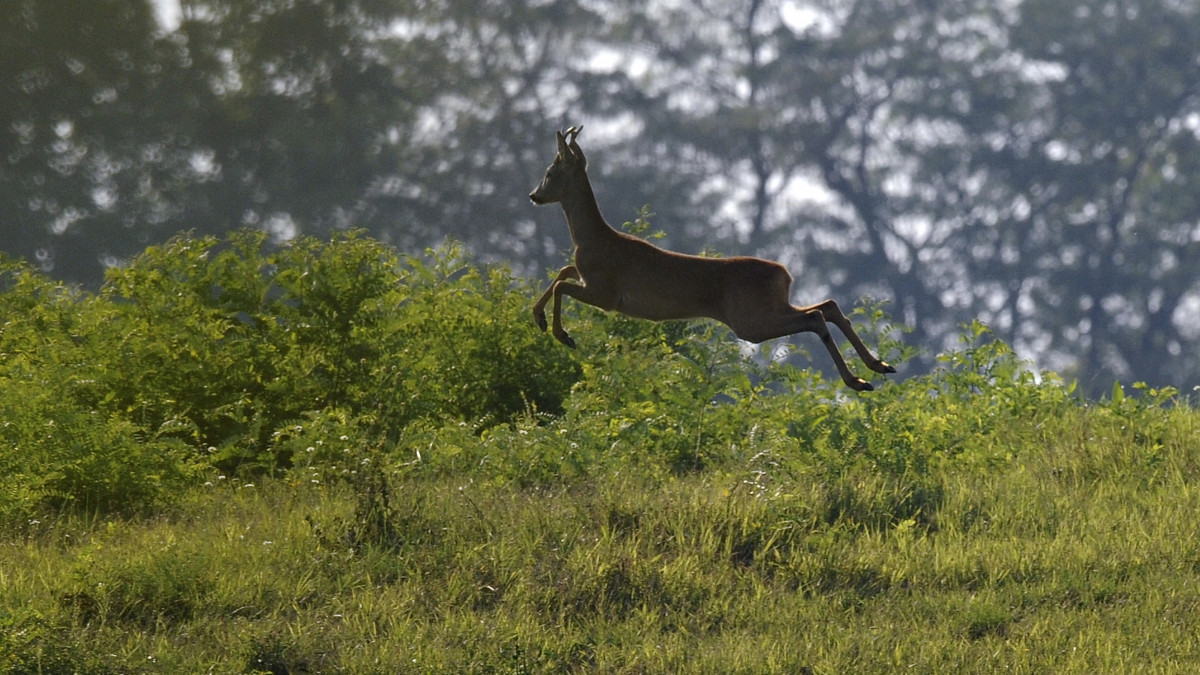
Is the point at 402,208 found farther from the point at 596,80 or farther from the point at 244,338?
the point at 244,338

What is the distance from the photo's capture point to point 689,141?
1345 inches

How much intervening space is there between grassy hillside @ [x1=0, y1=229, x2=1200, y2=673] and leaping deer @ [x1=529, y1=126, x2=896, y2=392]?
1.75 m

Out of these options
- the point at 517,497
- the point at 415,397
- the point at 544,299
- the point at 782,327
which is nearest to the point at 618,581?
the point at 517,497

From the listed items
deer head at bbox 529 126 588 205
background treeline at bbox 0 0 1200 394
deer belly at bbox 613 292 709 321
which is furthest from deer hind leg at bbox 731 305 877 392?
background treeline at bbox 0 0 1200 394

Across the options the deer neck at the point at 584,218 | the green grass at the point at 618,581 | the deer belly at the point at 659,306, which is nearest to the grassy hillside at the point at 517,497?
the green grass at the point at 618,581

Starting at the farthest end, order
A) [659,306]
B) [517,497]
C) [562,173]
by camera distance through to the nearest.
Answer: [517,497] < [562,173] < [659,306]

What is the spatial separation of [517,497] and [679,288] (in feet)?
10.3

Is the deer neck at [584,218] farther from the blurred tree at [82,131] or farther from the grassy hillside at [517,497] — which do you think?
the blurred tree at [82,131]

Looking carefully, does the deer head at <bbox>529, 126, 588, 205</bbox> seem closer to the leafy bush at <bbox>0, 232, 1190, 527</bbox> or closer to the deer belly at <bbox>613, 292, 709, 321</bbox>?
the deer belly at <bbox>613, 292, 709, 321</bbox>

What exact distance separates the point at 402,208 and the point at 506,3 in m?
7.86

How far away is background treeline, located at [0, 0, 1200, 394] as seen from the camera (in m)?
28.2

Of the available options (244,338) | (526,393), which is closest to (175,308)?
(244,338)

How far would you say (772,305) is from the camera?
256 inches

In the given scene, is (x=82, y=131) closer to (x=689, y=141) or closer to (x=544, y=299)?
(x=689, y=141)
